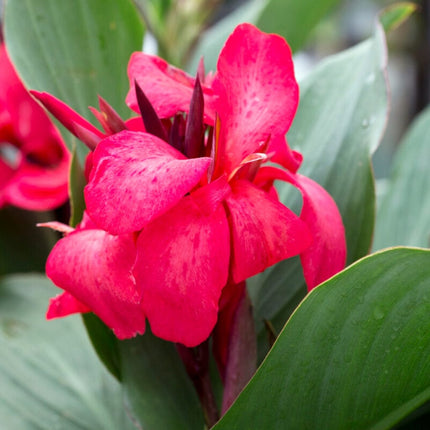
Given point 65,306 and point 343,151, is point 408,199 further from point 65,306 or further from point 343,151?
point 65,306

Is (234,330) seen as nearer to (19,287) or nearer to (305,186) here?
(305,186)

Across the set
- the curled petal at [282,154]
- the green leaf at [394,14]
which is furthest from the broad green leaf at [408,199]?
the curled petal at [282,154]

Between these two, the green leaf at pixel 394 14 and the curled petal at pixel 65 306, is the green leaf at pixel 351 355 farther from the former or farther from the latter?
the green leaf at pixel 394 14

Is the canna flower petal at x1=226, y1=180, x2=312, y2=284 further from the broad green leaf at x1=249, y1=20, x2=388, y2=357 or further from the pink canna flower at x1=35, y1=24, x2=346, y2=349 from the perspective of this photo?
the broad green leaf at x1=249, y1=20, x2=388, y2=357

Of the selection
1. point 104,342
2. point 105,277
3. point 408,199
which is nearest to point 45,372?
point 104,342

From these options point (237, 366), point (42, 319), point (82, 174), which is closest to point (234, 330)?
point (237, 366)

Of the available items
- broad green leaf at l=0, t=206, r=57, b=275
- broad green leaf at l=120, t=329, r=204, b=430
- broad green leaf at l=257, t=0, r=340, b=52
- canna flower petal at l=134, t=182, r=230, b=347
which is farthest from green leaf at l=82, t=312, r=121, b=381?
broad green leaf at l=257, t=0, r=340, b=52

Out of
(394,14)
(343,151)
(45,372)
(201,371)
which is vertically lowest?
(45,372)
